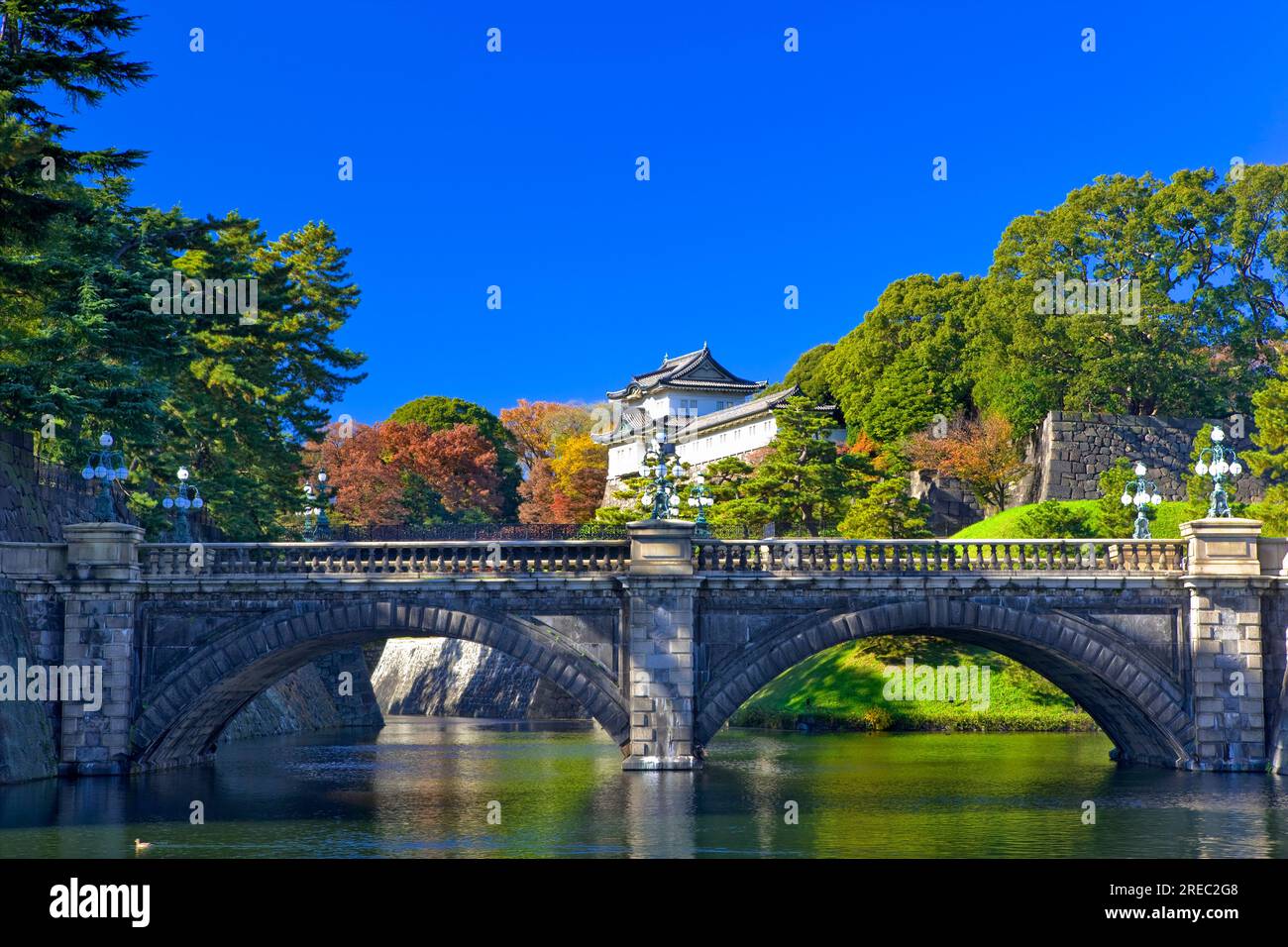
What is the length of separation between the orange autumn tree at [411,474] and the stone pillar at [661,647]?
57.0m

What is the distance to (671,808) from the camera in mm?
33531

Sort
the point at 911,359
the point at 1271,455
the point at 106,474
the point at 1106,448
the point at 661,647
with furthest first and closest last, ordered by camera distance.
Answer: the point at 911,359
the point at 1106,448
the point at 1271,455
the point at 106,474
the point at 661,647

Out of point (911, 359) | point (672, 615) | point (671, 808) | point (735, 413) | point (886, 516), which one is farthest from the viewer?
point (735, 413)

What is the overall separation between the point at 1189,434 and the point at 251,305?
4937 cm

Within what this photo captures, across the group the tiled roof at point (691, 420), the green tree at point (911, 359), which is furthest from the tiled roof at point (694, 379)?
the green tree at point (911, 359)

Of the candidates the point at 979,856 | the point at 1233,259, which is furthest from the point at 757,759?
the point at 1233,259

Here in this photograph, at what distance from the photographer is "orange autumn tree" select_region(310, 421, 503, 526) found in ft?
319

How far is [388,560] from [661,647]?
326 inches

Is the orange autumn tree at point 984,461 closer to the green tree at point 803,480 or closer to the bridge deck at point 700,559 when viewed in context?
the green tree at point 803,480

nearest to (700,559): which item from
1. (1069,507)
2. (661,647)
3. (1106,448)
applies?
(661,647)

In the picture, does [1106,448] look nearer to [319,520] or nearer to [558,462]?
[319,520]

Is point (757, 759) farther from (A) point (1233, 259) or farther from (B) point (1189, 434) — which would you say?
(A) point (1233, 259)
